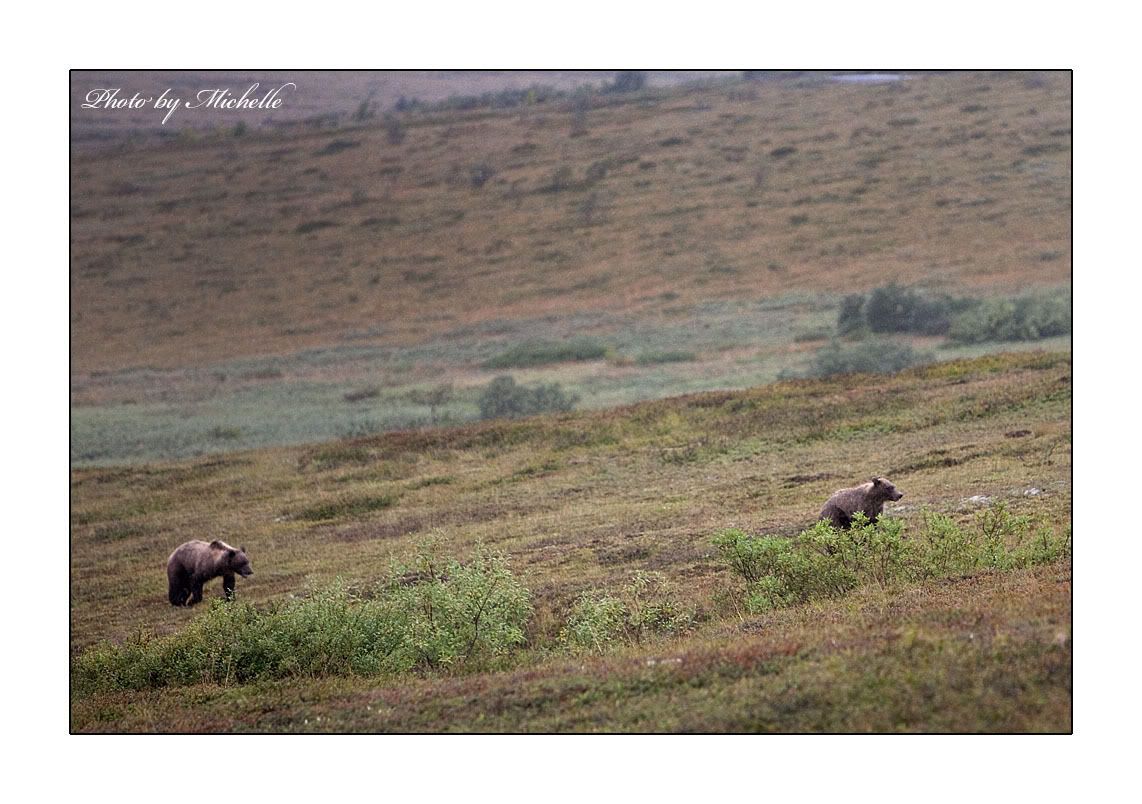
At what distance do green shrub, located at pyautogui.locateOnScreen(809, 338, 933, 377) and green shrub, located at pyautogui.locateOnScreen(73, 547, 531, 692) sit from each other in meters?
31.6

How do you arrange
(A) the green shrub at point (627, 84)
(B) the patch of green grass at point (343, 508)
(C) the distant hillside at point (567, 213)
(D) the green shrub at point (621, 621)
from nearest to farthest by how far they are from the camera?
1. (D) the green shrub at point (621, 621)
2. (B) the patch of green grass at point (343, 508)
3. (C) the distant hillside at point (567, 213)
4. (A) the green shrub at point (627, 84)

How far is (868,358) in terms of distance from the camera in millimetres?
44500

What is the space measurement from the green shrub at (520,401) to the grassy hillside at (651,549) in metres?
8.27

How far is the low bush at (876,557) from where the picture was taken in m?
13.7

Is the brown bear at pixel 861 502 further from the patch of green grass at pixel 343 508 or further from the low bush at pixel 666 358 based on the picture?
the low bush at pixel 666 358

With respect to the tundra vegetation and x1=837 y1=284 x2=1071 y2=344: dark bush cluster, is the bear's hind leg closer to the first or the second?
the tundra vegetation

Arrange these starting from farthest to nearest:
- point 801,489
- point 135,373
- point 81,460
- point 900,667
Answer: point 135,373, point 81,460, point 801,489, point 900,667

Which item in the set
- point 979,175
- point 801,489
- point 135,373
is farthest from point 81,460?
point 979,175

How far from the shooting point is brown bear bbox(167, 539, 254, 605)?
19109mm

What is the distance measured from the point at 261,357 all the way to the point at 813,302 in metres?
26.4

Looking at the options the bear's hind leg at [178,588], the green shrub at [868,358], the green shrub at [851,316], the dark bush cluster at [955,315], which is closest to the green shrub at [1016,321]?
the dark bush cluster at [955,315]

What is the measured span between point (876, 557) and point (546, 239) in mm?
54188

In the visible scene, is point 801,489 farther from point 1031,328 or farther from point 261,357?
point 261,357
